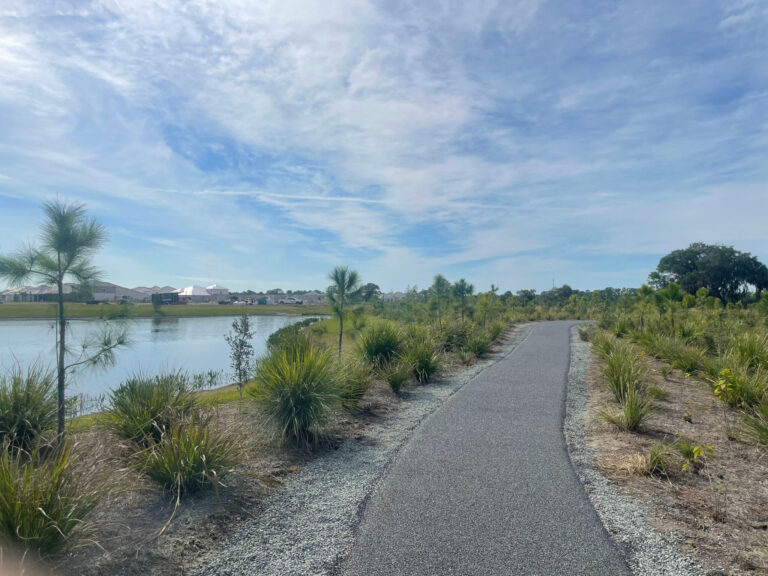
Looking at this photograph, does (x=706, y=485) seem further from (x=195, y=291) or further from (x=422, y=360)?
(x=195, y=291)

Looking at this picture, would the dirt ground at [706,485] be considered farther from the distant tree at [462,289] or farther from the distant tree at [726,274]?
the distant tree at [726,274]

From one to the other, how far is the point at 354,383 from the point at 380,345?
9.59 ft

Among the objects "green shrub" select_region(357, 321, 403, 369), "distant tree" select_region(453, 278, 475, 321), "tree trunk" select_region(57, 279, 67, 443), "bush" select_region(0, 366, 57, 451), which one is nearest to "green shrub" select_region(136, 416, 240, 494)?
"tree trunk" select_region(57, 279, 67, 443)

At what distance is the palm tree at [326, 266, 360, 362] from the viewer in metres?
13.6

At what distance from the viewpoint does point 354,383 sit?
8.11 meters

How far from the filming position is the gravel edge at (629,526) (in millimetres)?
3297

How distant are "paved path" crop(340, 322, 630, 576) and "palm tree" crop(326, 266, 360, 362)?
6.91 metres

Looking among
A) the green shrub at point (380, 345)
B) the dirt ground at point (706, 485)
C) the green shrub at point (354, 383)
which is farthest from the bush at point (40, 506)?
the green shrub at point (380, 345)

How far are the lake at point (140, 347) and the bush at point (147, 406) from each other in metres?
0.42

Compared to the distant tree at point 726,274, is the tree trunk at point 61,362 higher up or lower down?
lower down

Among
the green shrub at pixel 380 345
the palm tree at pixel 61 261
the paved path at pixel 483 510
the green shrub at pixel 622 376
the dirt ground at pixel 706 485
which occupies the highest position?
the palm tree at pixel 61 261

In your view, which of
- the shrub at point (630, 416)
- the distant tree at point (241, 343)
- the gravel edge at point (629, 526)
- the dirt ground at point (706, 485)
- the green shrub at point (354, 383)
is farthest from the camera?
the distant tree at point (241, 343)

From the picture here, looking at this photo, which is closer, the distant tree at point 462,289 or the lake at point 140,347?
the lake at point 140,347

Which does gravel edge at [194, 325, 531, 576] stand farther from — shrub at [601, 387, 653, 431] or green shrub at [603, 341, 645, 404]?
green shrub at [603, 341, 645, 404]
